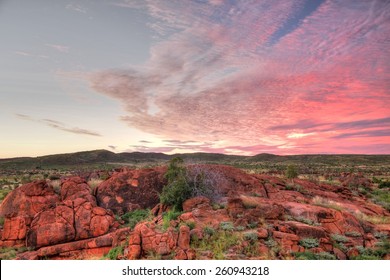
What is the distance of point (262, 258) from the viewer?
7340mm

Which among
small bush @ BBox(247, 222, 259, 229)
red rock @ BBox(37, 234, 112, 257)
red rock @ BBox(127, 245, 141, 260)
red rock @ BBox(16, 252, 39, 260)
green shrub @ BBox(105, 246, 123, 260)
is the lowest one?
red rock @ BBox(16, 252, 39, 260)

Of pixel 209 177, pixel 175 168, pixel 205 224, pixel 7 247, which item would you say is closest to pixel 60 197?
pixel 7 247

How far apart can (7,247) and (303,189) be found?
14.5 m

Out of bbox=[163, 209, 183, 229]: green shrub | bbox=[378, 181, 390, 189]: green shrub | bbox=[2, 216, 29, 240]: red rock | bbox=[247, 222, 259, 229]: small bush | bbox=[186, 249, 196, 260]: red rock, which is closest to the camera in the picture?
bbox=[186, 249, 196, 260]: red rock

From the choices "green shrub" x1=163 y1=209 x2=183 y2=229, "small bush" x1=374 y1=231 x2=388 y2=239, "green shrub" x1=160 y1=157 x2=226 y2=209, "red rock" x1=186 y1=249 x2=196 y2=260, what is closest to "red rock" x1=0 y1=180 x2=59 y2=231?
"green shrub" x1=160 y1=157 x2=226 y2=209

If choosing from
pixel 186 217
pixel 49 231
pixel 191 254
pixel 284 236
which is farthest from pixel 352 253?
pixel 49 231

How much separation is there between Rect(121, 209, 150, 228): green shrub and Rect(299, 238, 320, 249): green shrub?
6.90 m

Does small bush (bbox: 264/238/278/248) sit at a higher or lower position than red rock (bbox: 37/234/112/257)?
higher

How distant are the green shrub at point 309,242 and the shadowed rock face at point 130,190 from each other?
7.90 meters

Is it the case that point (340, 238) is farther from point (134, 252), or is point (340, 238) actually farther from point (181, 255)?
point (134, 252)

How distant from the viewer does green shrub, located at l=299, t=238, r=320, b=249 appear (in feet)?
25.8

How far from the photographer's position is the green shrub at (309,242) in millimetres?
7867

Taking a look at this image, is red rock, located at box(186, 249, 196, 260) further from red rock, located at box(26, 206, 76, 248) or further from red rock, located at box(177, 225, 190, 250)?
red rock, located at box(26, 206, 76, 248)

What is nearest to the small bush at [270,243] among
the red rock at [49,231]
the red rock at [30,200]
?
the red rock at [49,231]
